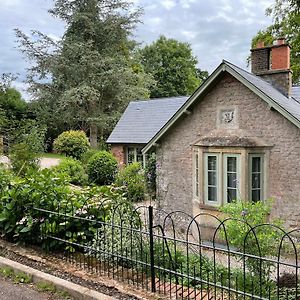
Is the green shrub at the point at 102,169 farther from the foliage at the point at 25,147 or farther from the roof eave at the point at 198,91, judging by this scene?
the roof eave at the point at 198,91

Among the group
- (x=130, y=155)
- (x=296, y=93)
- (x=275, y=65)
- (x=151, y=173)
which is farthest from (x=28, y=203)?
(x=130, y=155)

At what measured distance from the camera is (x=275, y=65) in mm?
11773

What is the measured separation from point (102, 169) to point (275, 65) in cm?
1085

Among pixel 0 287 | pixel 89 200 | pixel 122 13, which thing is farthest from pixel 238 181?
pixel 122 13

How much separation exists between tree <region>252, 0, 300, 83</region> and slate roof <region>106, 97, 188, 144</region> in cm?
981

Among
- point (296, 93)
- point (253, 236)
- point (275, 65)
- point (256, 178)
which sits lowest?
point (253, 236)

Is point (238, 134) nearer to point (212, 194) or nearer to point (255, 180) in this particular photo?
point (255, 180)

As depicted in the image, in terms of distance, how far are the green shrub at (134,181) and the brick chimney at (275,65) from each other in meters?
7.51

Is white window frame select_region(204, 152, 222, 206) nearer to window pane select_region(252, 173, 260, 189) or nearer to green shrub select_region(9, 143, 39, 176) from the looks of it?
window pane select_region(252, 173, 260, 189)

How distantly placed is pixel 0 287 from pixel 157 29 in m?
48.1

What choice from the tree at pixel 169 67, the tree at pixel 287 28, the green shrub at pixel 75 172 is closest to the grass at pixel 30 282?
the green shrub at pixel 75 172

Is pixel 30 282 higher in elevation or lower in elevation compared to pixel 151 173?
higher

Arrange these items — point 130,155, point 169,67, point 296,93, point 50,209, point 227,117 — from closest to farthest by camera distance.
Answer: point 50,209 < point 227,117 < point 296,93 < point 130,155 < point 169,67

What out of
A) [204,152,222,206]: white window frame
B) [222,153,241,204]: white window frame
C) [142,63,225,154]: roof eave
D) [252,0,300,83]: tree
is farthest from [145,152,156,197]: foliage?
[252,0,300,83]: tree
